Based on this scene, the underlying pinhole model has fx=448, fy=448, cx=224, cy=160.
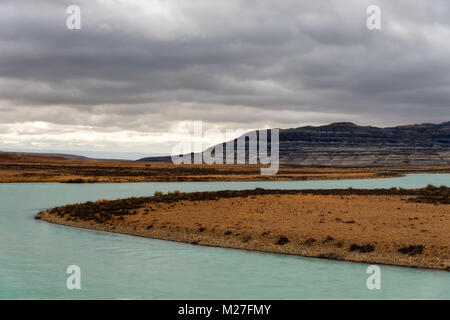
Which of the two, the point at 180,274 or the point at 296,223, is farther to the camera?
the point at 296,223

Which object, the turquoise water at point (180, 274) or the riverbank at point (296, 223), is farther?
the riverbank at point (296, 223)

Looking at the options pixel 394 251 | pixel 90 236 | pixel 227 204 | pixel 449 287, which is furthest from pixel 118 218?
pixel 449 287

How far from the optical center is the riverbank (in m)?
27.5

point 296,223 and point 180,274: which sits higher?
point 296,223

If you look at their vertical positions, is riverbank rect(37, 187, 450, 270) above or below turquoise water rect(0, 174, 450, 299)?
above

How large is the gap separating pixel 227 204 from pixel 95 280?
87.1 feet

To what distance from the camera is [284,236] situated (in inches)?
1214

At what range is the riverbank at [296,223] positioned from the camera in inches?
1083

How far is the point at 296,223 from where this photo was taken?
35.3 m

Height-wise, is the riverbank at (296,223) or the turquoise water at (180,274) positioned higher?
the riverbank at (296,223)

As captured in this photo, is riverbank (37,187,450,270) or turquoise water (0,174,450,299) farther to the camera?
riverbank (37,187,450,270)
